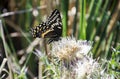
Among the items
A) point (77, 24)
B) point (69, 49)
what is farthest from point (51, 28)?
point (77, 24)

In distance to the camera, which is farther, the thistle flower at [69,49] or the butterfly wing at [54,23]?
the butterfly wing at [54,23]

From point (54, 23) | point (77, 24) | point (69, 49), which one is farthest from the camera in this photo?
point (77, 24)

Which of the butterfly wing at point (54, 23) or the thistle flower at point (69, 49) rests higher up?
the butterfly wing at point (54, 23)

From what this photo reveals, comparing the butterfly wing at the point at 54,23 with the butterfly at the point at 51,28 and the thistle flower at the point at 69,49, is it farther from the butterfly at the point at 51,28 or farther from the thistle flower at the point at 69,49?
the thistle flower at the point at 69,49

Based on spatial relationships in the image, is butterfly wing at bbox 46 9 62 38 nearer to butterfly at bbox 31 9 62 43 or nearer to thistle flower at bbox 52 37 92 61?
butterfly at bbox 31 9 62 43

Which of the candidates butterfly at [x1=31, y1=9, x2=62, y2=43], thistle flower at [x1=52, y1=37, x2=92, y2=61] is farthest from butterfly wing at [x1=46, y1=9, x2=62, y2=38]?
thistle flower at [x1=52, y1=37, x2=92, y2=61]

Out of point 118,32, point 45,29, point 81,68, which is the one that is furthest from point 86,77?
point 118,32

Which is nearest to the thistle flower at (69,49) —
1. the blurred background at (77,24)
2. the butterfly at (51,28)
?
the butterfly at (51,28)

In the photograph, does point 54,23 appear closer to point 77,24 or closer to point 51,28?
point 51,28
